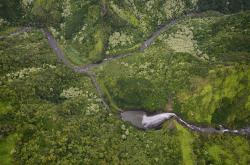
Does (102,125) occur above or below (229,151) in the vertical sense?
above

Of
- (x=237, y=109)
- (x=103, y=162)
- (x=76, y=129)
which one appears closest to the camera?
(x=103, y=162)

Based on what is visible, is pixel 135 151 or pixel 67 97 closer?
pixel 135 151

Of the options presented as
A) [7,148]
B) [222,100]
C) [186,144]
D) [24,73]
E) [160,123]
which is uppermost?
[24,73]

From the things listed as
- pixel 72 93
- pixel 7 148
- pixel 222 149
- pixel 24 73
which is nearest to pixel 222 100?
pixel 222 149

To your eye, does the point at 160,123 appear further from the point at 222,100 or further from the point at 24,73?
the point at 24,73

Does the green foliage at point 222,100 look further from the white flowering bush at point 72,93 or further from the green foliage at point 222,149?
the white flowering bush at point 72,93

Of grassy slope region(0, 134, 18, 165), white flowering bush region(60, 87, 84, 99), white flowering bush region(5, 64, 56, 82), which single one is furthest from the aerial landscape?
white flowering bush region(5, 64, 56, 82)

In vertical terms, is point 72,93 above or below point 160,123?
above

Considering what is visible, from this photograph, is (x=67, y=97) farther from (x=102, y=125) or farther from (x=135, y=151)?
(x=135, y=151)

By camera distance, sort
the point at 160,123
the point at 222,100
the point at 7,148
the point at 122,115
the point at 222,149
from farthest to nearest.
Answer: the point at 122,115
the point at 222,100
the point at 160,123
the point at 222,149
the point at 7,148

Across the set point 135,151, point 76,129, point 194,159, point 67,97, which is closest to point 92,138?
point 76,129

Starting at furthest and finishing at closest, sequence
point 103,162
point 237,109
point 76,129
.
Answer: point 237,109 < point 76,129 < point 103,162
